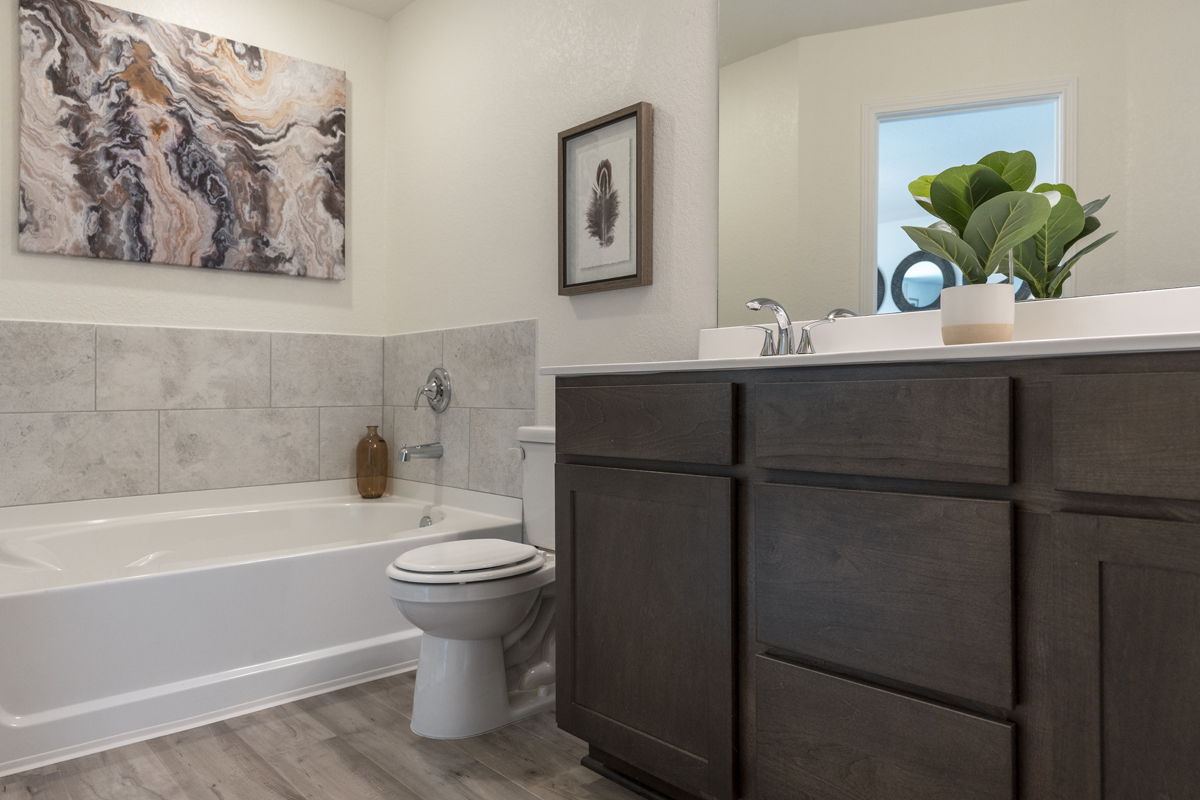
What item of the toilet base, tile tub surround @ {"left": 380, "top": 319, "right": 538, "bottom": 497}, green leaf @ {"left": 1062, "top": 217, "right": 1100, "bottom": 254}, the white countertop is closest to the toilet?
the toilet base

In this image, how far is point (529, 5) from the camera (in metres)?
2.60

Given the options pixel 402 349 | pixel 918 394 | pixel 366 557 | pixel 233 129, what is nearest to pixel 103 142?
pixel 233 129

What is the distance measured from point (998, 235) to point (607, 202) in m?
1.18

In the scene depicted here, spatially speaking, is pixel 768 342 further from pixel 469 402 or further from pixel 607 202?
pixel 469 402

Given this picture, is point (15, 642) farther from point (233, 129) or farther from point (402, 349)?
point (233, 129)

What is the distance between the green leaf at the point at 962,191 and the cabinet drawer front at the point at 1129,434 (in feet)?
1.73

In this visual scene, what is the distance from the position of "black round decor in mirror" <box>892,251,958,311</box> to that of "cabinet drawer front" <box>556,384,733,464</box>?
522 mm

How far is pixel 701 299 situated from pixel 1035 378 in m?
1.09

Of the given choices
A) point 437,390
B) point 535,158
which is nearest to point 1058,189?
point 535,158

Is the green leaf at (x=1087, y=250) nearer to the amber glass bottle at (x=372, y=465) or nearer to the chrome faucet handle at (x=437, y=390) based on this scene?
the chrome faucet handle at (x=437, y=390)

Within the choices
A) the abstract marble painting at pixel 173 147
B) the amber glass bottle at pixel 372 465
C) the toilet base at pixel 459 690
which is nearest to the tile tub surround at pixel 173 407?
the amber glass bottle at pixel 372 465

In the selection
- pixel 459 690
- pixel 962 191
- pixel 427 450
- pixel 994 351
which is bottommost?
pixel 459 690

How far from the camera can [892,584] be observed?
1138mm

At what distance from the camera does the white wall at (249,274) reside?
8.18 ft
